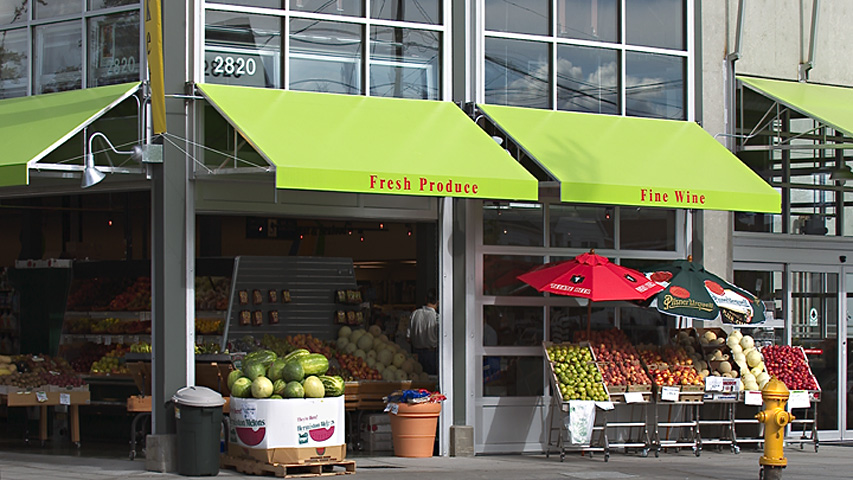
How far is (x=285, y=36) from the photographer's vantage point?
44.7 feet

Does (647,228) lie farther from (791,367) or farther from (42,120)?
(42,120)

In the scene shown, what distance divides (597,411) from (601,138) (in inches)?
136

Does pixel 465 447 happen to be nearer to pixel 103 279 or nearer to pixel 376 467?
pixel 376 467

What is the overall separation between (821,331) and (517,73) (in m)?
6.46

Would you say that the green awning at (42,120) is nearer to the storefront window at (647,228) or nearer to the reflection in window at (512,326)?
the reflection in window at (512,326)

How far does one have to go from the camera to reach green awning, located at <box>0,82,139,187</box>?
11938 millimetres

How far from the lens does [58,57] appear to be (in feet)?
45.8

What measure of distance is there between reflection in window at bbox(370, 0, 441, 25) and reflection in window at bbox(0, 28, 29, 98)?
4297 mm

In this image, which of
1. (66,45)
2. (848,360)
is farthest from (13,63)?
(848,360)

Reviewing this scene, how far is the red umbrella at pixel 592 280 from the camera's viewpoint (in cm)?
1394

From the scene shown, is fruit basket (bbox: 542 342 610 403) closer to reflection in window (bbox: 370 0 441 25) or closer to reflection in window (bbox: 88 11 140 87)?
reflection in window (bbox: 370 0 441 25)

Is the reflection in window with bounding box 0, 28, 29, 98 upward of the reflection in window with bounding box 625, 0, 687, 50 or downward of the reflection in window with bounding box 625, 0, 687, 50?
downward

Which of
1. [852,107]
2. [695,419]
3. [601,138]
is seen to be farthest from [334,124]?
[852,107]

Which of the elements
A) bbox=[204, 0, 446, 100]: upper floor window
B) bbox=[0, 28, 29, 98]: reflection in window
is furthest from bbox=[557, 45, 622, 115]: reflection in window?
bbox=[0, 28, 29, 98]: reflection in window
